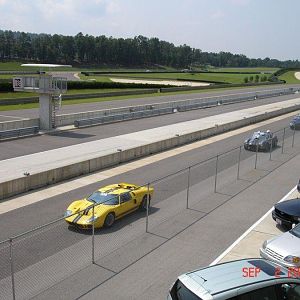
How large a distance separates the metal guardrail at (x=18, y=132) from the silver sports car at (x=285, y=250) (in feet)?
71.6

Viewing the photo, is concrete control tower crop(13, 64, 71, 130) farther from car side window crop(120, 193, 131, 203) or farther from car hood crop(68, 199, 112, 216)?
car side window crop(120, 193, 131, 203)

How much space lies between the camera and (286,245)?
1123 centimetres

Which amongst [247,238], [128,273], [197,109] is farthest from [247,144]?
[197,109]

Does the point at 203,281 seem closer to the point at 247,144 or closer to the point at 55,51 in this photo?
the point at 247,144

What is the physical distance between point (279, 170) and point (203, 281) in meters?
17.0

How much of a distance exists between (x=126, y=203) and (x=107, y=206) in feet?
3.00

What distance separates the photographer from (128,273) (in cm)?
1080

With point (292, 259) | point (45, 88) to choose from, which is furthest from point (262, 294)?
point (45, 88)

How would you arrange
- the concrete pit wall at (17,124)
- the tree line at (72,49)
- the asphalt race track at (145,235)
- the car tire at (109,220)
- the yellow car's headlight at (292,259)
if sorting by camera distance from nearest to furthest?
1. the asphalt race track at (145,235)
2. the yellow car's headlight at (292,259)
3. the car tire at (109,220)
4. the concrete pit wall at (17,124)
5. the tree line at (72,49)

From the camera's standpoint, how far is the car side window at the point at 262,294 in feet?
22.6

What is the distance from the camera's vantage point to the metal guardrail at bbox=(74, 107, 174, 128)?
121ft

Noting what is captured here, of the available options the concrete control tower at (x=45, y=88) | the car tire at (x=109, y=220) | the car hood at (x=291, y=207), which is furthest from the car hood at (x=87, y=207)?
A: the concrete control tower at (x=45, y=88)

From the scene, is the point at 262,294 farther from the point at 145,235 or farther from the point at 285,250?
the point at 145,235

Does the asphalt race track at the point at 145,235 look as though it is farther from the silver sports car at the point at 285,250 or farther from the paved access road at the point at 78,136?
the paved access road at the point at 78,136
